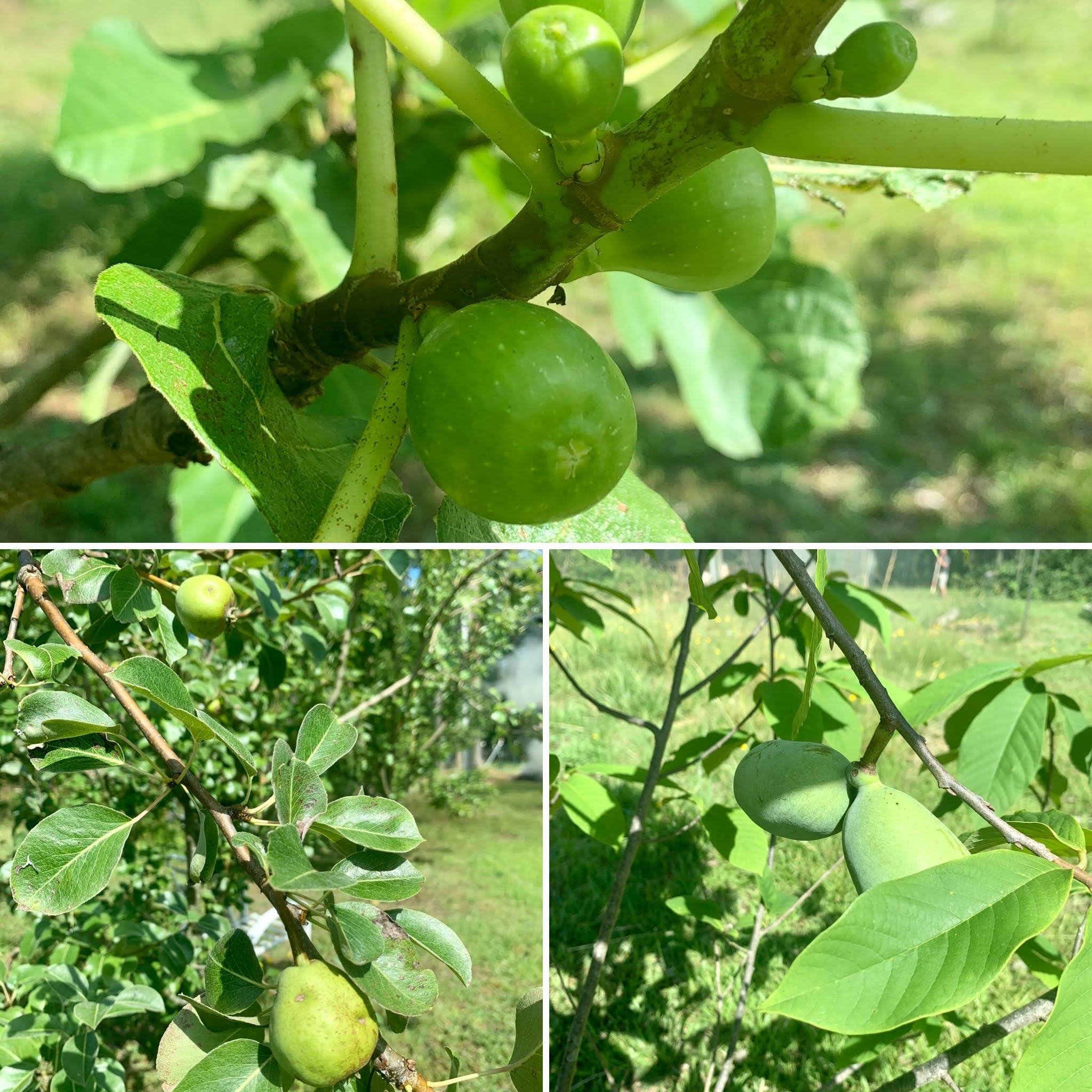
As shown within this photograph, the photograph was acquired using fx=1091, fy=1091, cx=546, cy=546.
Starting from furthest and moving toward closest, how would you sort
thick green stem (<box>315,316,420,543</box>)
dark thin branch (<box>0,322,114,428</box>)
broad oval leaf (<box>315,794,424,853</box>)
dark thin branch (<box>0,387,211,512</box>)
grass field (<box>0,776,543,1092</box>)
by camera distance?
dark thin branch (<box>0,322,114,428</box>) → grass field (<box>0,776,543,1092</box>) → dark thin branch (<box>0,387,211,512</box>) → broad oval leaf (<box>315,794,424,853</box>) → thick green stem (<box>315,316,420,543</box>)

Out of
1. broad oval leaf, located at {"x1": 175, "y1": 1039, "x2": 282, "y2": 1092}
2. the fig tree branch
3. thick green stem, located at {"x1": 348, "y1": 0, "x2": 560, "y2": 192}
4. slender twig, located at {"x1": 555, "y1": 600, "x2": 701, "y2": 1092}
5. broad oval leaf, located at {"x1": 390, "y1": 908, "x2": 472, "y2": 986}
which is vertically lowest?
slender twig, located at {"x1": 555, "y1": 600, "x2": 701, "y2": 1092}

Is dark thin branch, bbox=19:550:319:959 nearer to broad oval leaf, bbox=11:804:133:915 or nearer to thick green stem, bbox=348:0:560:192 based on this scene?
broad oval leaf, bbox=11:804:133:915

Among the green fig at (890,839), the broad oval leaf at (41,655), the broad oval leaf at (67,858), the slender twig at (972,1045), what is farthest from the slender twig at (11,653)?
the slender twig at (972,1045)

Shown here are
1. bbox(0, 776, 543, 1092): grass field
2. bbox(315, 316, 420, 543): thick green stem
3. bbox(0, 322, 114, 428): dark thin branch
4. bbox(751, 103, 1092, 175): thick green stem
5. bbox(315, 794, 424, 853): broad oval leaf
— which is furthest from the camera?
bbox(0, 322, 114, 428): dark thin branch

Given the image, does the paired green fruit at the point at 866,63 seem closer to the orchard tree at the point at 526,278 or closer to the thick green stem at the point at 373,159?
the orchard tree at the point at 526,278

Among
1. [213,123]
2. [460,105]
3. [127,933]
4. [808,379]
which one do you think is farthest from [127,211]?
[460,105]

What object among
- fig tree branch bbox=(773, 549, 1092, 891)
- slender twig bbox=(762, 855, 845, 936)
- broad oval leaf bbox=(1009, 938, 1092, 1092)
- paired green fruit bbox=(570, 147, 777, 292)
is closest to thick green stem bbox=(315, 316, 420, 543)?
paired green fruit bbox=(570, 147, 777, 292)

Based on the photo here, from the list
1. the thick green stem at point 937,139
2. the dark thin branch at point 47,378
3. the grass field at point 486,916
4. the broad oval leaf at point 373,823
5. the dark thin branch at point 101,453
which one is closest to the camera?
the thick green stem at point 937,139

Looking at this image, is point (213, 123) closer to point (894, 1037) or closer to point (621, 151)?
point (621, 151)
